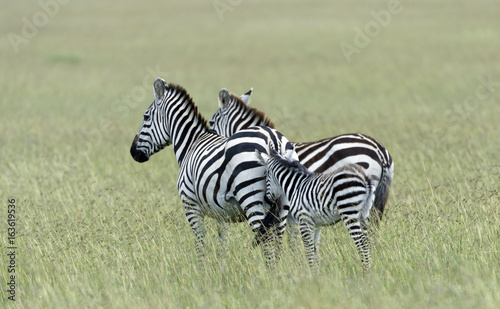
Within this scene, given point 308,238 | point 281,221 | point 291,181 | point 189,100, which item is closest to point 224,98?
point 189,100

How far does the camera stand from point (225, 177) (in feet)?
22.7

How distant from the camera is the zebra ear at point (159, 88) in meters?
8.16

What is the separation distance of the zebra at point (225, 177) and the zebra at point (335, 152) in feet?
1.28

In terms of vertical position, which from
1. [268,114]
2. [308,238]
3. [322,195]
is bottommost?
[268,114]

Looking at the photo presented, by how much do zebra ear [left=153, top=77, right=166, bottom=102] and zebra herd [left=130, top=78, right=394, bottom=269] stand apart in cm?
2

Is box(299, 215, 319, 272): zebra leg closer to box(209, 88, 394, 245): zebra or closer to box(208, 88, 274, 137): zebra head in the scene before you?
box(209, 88, 394, 245): zebra

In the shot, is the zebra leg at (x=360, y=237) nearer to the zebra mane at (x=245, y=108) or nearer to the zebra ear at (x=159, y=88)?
the zebra mane at (x=245, y=108)

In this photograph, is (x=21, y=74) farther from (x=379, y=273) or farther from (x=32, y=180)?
(x=379, y=273)

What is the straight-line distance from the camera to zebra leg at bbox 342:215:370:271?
6188 mm

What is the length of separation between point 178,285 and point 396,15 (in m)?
42.5

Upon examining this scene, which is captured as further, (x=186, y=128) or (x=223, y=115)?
(x=223, y=115)

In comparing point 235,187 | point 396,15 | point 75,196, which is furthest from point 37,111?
point 396,15

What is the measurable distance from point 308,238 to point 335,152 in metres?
1.39

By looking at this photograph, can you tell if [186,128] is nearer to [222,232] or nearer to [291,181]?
[222,232]
